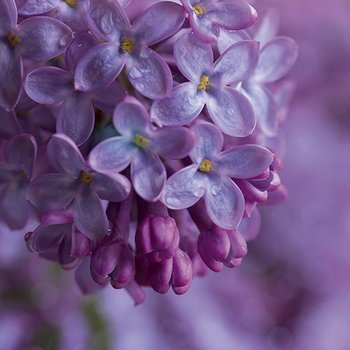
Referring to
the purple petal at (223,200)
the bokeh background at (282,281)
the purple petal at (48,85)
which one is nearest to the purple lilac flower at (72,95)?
the purple petal at (48,85)

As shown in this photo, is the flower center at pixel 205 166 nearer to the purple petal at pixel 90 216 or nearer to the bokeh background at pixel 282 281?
the purple petal at pixel 90 216

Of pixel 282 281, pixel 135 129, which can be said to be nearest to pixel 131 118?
pixel 135 129

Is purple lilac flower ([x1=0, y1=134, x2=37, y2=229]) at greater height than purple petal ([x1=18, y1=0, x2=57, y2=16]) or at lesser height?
lesser

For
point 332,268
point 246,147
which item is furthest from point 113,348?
point 246,147

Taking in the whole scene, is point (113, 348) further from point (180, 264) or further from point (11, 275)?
point (180, 264)

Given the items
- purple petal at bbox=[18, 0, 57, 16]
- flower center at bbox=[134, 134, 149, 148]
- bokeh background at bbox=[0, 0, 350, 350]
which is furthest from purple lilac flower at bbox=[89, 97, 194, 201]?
bokeh background at bbox=[0, 0, 350, 350]

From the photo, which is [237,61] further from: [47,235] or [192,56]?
[47,235]

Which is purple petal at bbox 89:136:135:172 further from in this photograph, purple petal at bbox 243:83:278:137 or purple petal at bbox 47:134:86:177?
purple petal at bbox 243:83:278:137
